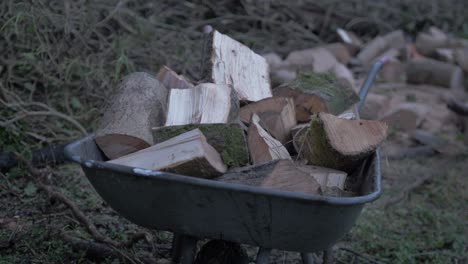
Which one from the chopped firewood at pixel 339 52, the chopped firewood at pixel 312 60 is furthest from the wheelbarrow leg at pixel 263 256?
the chopped firewood at pixel 339 52

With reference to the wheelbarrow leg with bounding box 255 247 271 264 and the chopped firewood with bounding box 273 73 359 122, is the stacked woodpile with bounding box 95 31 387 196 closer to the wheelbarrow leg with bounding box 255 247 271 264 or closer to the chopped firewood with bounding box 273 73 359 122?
the chopped firewood with bounding box 273 73 359 122

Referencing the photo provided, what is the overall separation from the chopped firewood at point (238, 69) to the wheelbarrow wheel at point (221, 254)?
62 cm

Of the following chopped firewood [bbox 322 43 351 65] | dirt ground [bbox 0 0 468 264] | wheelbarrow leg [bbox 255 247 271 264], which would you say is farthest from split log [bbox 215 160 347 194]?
chopped firewood [bbox 322 43 351 65]

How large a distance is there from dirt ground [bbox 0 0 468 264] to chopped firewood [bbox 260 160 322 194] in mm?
774

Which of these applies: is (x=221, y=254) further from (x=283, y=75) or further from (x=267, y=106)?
(x=283, y=75)

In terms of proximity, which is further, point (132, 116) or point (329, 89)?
point (329, 89)

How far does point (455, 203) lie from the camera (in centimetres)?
406

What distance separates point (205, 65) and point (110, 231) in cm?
103

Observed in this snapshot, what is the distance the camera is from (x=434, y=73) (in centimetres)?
624

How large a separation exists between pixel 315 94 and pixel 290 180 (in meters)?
0.69

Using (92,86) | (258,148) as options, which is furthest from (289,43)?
(258,148)

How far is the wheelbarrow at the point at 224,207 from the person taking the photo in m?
1.88

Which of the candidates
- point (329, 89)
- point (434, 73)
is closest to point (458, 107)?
point (434, 73)

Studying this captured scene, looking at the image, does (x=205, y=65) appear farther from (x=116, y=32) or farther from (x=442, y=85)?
(x=442, y=85)
